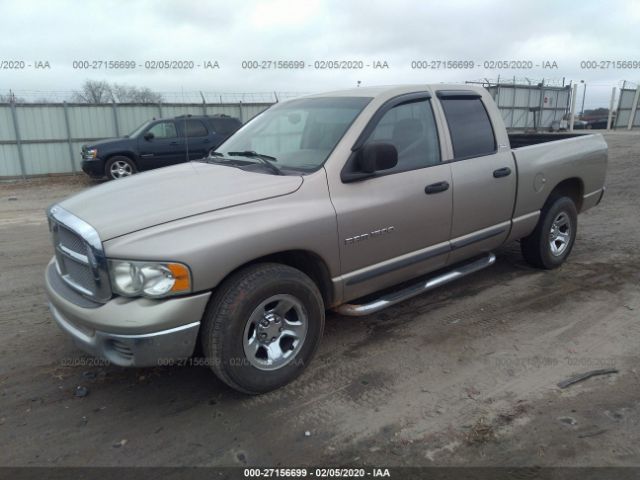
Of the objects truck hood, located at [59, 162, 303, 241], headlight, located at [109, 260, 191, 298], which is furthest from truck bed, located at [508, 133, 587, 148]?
headlight, located at [109, 260, 191, 298]

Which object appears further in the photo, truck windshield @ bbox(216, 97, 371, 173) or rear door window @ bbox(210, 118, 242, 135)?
rear door window @ bbox(210, 118, 242, 135)

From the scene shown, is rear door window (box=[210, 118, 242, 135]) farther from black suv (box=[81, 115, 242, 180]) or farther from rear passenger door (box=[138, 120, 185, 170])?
rear passenger door (box=[138, 120, 185, 170])

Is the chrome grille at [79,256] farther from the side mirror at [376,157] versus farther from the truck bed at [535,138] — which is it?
the truck bed at [535,138]

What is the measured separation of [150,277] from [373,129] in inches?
76.7

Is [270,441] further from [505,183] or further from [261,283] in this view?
[505,183]

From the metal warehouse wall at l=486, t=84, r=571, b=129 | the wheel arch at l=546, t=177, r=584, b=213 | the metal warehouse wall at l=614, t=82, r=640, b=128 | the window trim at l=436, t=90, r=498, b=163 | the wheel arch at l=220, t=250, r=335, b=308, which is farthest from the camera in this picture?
the metal warehouse wall at l=614, t=82, r=640, b=128

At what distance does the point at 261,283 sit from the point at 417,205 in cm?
147

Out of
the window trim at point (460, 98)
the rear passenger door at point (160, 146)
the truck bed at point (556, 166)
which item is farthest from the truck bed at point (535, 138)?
the rear passenger door at point (160, 146)

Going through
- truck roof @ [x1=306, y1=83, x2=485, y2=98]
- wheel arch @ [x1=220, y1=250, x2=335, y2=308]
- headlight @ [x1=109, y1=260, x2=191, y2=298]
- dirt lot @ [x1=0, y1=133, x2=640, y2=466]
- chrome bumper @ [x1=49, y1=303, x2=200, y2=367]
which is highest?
truck roof @ [x1=306, y1=83, x2=485, y2=98]

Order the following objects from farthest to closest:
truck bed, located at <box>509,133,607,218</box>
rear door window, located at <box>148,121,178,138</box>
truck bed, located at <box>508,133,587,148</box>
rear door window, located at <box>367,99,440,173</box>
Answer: rear door window, located at <box>148,121,178,138</box>
truck bed, located at <box>508,133,587,148</box>
truck bed, located at <box>509,133,607,218</box>
rear door window, located at <box>367,99,440,173</box>

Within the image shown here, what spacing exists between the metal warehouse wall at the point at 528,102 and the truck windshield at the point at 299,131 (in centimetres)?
2099

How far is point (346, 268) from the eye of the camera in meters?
3.47

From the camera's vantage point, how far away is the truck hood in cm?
286

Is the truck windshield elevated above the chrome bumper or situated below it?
above
